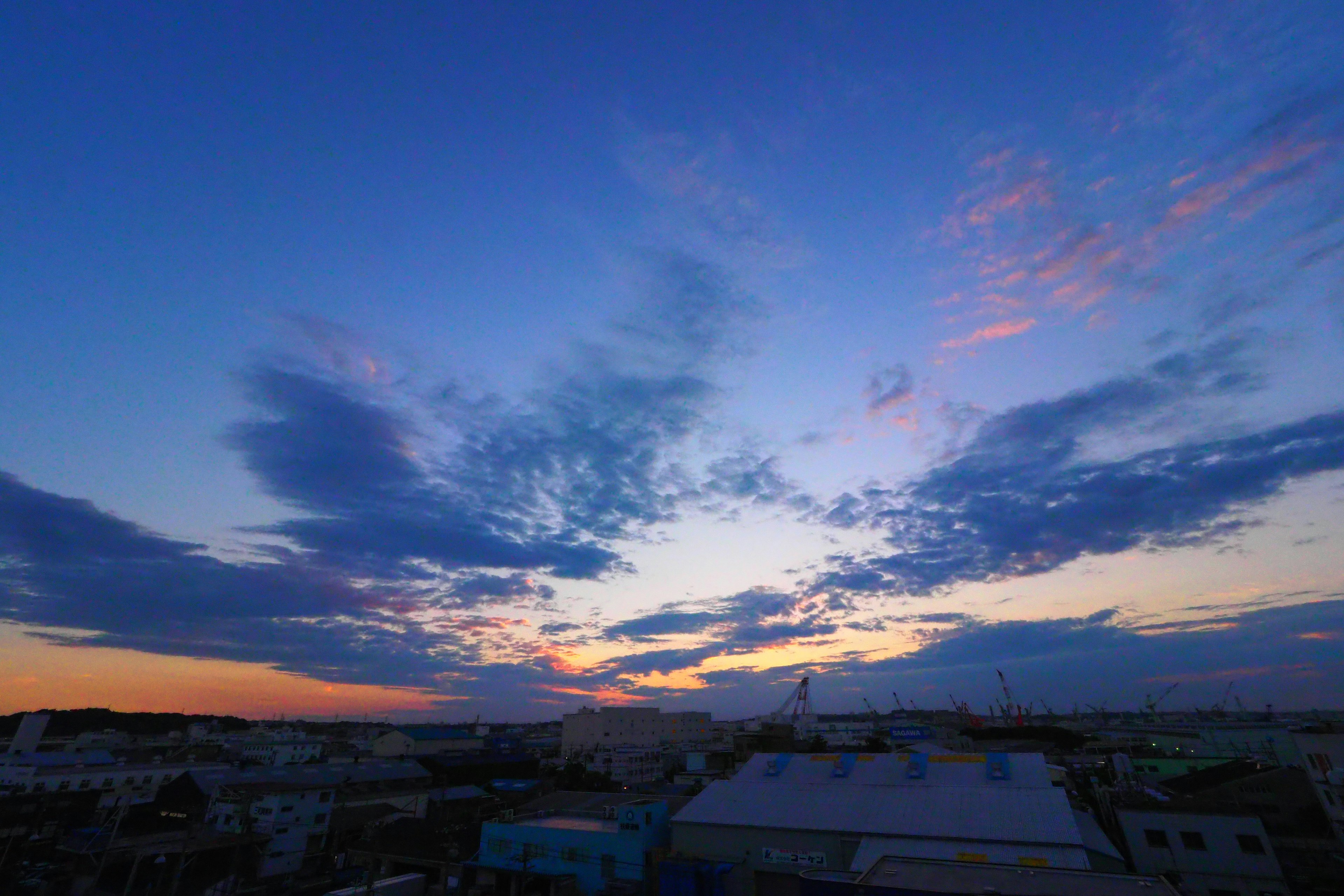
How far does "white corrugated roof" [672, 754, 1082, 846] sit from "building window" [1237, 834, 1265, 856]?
926cm

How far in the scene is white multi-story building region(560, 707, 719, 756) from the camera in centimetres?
12544

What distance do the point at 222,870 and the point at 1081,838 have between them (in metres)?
56.1

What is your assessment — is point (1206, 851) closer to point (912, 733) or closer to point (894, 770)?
point (894, 770)

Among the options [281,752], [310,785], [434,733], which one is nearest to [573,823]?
[310,785]

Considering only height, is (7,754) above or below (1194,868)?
above

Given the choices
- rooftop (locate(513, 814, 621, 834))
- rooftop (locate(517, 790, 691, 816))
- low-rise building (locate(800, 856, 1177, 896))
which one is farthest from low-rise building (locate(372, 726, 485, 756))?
low-rise building (locate(800, 856, 1177, 896))

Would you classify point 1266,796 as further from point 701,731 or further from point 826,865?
point 701,731

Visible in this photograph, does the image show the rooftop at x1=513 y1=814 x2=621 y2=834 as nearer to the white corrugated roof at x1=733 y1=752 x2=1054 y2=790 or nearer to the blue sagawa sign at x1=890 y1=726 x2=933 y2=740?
the white corrugated roof at x1=733 y1=752 x2=1054 y2=790

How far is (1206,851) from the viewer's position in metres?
32.9

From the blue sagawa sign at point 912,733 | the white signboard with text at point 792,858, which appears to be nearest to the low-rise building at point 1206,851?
the white signboard with text at point 792,858

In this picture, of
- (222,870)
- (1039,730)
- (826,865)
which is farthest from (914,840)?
(1039,730)

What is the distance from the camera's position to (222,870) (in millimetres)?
44719

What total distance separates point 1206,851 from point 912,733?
94.7 meters

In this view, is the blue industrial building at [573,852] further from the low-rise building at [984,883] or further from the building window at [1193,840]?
the building window at [1193,840]
